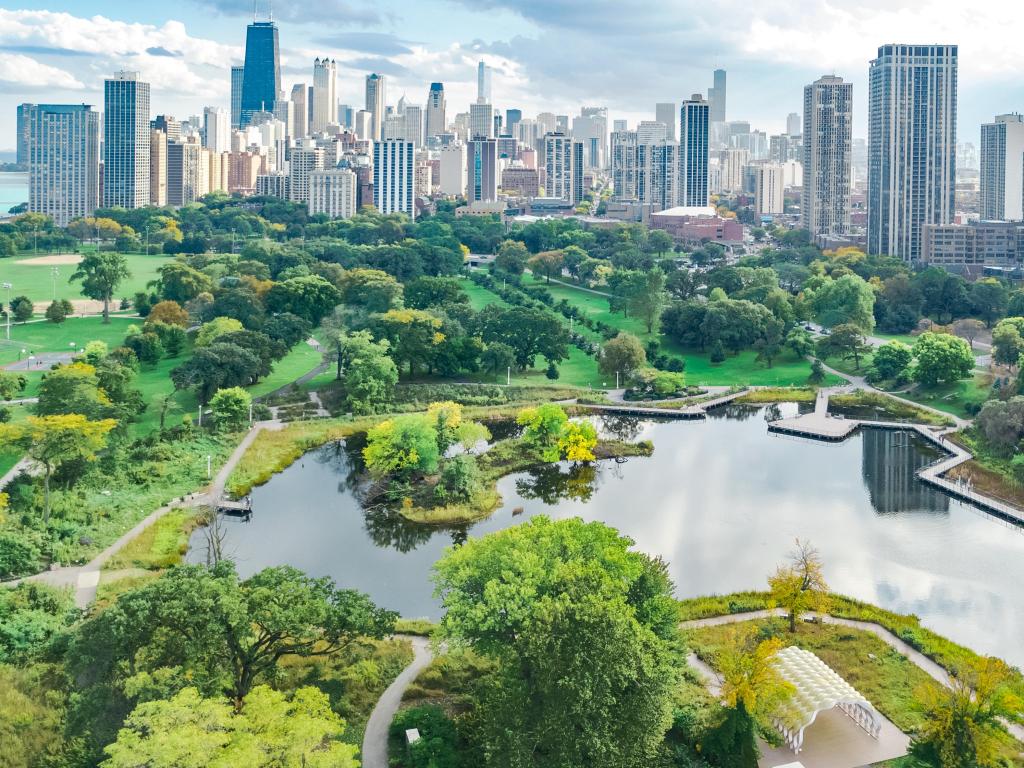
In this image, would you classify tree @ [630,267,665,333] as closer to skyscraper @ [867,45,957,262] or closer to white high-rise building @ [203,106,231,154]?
skyscraper @ [867,45,957,262]

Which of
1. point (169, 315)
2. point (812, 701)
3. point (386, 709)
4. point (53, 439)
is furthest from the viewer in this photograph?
point (169, 315)

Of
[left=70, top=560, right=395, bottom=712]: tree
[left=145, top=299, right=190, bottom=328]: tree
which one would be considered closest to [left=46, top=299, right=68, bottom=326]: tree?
[left=145, top=299, right=190, bottom=328]: tree

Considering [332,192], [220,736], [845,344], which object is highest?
[332,192]

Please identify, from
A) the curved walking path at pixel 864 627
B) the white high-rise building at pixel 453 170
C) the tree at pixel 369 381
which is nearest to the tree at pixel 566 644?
the curved walking path at pixel 864 627

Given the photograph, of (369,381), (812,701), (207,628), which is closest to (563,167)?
(369,381)

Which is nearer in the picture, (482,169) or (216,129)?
(482,169)

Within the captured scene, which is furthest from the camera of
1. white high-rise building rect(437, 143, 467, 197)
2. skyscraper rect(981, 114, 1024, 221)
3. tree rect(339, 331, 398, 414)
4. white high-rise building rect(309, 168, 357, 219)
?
white high-rise building rect(437, 143, 467, 197)

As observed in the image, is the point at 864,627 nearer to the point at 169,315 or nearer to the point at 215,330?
the point at 215,330

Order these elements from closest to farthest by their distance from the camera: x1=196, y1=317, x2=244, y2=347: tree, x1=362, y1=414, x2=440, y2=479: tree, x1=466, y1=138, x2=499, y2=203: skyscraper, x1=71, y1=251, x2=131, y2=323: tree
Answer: x1=362, y1=414, x2=440, y2=479: tree → x1=196, y1=317, x2=244, y2=347: tree → x1=71, y1=251, x2=131, y2=323: tree → x1=466, y1=138, x2=499, y2=203: skyscraper
